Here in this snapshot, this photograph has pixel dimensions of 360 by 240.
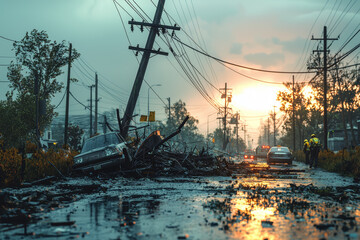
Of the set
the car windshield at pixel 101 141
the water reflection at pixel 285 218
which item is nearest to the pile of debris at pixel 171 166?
the car windshield at pixel 101 141

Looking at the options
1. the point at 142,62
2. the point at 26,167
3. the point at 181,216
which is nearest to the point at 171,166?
the point at 26,167

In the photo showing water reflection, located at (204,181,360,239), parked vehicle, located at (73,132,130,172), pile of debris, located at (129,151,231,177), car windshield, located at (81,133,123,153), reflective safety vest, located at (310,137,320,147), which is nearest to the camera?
water reflection, located at (204,181,360,239)

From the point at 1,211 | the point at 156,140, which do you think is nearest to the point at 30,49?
the point at 156,140

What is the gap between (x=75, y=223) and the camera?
19.3 ft

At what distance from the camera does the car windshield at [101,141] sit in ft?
55.7

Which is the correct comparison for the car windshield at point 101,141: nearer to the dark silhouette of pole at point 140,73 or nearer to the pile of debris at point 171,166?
the pile of debris at point 171,166

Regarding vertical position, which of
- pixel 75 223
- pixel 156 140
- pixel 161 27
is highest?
pixel 161 27

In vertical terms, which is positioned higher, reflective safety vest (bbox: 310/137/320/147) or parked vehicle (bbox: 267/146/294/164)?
reflective safety vest (bbox: 310/137/320/147)

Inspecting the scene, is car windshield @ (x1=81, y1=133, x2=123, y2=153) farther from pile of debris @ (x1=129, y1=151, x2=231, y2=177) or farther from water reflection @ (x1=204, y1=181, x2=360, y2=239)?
water reflection @ (x1=204, y1=181, x2=360, y2=239)

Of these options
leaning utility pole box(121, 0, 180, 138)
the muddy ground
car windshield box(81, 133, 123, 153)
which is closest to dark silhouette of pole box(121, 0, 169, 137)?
leaning utility pole box(121, 0, 180, 138)

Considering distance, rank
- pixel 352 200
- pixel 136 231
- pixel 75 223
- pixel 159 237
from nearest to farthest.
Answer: pixel 159 237 < pixel 136 231 < pixel 75 223 < pixel 352 200

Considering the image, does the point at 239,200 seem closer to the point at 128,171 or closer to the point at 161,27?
the point at 128,171

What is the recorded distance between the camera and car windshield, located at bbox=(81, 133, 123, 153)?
669 inches

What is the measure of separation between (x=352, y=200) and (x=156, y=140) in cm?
1078
